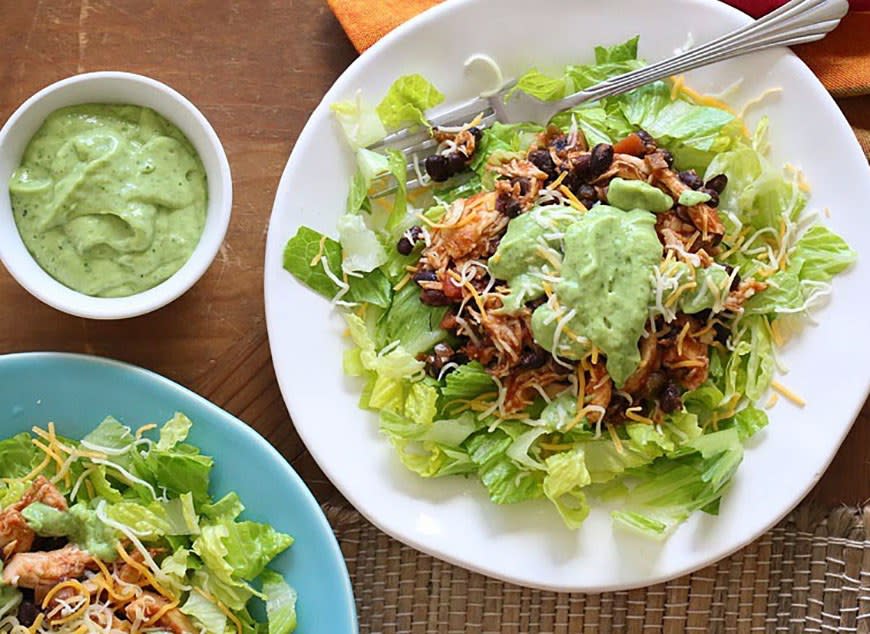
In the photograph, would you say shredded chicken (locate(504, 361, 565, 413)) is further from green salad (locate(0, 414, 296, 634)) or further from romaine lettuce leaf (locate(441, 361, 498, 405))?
green salad (locate(0, 414, 296, 634))

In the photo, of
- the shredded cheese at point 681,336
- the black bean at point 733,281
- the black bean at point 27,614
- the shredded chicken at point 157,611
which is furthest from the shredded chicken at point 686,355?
the black bean at point 27,614

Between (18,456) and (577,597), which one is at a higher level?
(18,456)

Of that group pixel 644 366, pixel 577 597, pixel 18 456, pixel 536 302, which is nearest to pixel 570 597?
pixel 577 597

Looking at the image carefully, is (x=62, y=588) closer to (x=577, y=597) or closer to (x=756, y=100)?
(x=577, y=597)

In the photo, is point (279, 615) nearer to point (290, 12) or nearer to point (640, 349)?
point (640, 349)

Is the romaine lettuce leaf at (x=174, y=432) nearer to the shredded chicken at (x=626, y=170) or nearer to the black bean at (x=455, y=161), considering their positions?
the black bean at (x=455, y=161)

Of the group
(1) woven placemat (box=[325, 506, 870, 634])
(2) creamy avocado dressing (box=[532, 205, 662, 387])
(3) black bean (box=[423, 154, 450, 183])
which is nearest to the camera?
(2) creamy avocado dressing (box=[532, 205, 662, 387])

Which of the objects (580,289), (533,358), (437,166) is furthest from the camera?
(437,166)

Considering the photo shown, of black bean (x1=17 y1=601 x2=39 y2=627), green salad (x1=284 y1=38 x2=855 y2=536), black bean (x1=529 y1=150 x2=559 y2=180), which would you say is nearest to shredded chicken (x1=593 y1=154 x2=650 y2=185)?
green salad (x1=284 y1=38 x2=855 y2=536)
